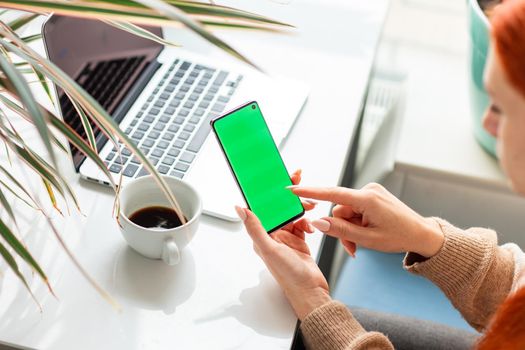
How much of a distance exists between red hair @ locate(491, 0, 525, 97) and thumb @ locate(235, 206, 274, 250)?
0.33 meters

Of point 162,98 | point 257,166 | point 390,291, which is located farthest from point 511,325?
point 162,98

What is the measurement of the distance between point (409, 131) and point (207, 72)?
48 centimetres

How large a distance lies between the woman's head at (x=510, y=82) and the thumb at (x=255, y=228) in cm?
28

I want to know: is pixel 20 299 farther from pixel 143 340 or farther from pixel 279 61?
pixel 279 61

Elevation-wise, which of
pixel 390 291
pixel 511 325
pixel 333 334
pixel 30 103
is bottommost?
pixel 390 291

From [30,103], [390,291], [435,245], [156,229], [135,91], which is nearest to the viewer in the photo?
[30,103]

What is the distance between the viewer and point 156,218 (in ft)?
2.65

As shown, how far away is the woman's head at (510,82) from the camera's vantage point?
20.4 inches

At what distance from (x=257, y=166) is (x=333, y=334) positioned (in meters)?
0.20

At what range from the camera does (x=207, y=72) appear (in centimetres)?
103

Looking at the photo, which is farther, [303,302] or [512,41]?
[303,302]

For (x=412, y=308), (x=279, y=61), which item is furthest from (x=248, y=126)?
(x=412, y=308)

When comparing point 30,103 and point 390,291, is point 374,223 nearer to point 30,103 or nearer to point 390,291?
point 390,291

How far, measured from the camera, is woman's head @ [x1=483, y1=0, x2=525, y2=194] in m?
0.52
